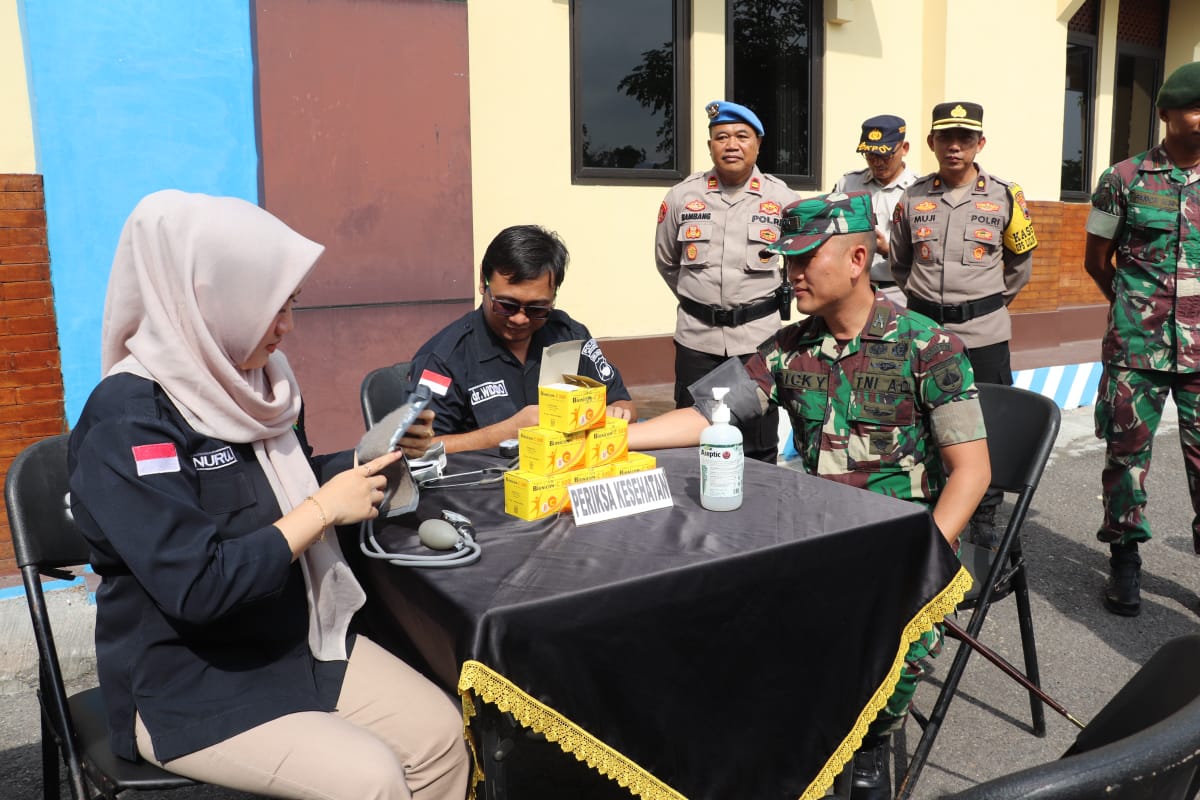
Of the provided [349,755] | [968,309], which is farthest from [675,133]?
[349,755]

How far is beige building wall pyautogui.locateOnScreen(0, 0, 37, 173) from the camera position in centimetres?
380

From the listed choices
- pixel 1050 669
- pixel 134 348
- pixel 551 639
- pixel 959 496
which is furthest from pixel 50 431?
pixel 1050 669

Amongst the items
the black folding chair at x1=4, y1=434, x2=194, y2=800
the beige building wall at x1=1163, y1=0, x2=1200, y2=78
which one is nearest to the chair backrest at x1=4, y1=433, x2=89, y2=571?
the black folding chair at x1=4, y1=434, x2=194, y2=800

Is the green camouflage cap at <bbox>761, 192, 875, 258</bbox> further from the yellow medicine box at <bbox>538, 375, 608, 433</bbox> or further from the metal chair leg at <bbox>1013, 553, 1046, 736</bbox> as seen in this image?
the metal chair leg at <bbox>1013, 553, 1046, 736</bbox>

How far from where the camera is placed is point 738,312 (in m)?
4.39

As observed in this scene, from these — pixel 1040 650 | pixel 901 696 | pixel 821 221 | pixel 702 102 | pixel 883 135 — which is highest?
pixel 702 102

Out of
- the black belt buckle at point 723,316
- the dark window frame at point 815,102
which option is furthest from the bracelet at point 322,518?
the dark window frame at point 815,102

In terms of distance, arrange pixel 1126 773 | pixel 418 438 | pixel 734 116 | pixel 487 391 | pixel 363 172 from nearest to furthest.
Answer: pixel 1126 773
pixel 418 438
pixel 487 391
pixel 734 116
pixel 363 172

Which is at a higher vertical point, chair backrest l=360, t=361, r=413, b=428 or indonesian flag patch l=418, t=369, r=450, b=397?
indonesian flag patch l=418, t=369, r=450, b=397

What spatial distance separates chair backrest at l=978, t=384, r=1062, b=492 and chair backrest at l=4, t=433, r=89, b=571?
240 cm

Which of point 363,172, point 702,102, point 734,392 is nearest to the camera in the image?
point 734,392

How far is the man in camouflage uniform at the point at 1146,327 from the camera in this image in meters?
3.55

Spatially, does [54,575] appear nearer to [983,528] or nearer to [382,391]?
[382,391]

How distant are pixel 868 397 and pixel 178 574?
5.45 feet
